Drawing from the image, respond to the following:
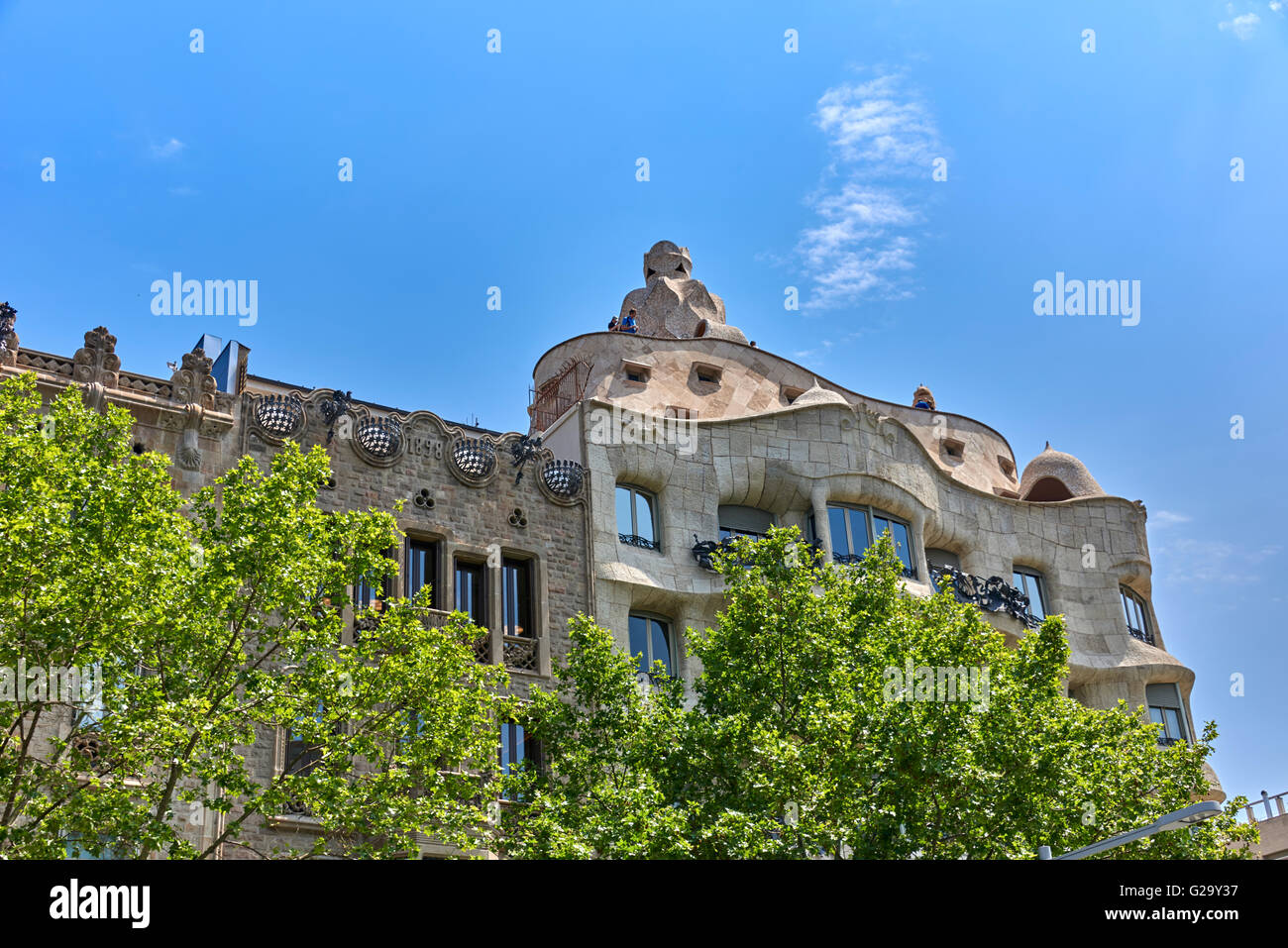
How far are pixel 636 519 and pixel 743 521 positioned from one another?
2834mm

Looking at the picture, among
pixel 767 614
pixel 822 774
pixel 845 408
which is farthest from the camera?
pixel 845 408

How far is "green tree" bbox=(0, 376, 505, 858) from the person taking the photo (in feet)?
60.1

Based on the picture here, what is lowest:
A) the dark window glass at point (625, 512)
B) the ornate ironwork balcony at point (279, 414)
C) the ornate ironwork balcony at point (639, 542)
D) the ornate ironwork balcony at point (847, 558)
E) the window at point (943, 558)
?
the ornate ironwork balcony at point (847, 558)

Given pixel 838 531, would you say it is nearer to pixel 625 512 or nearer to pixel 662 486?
pixel 662 486

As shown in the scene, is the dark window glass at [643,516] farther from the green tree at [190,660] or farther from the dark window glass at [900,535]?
the green tree at [190,660]

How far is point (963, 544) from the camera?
115 feet

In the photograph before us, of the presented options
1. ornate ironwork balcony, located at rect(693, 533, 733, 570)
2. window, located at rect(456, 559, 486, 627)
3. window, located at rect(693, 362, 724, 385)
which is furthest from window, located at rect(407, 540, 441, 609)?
window, located at rect(693, 362, 724, 385)

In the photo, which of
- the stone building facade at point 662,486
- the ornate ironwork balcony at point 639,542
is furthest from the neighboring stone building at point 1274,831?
the ornate ironwork balcony at point 639,542

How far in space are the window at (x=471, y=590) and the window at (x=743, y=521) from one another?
245 inches

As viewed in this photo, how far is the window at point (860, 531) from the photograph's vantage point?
32219 mm

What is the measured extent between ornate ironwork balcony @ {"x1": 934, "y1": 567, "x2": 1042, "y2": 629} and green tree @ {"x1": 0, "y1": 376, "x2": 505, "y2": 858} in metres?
14.8
